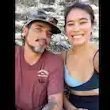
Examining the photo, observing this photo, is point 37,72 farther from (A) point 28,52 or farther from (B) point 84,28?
(B) point 84,28

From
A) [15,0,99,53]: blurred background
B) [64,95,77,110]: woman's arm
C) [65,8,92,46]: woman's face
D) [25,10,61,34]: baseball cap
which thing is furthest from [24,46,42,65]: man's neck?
[64,95,77,110]: woman's arm

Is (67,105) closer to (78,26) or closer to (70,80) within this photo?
(70,80)

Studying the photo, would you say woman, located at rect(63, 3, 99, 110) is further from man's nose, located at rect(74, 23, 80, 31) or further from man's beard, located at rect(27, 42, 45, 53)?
man's beard, located at rect(27, 42, 45, 53)

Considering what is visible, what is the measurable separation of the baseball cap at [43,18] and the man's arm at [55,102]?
2.74ft

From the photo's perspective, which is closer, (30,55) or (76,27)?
(76,27)

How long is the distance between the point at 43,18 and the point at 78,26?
47cm

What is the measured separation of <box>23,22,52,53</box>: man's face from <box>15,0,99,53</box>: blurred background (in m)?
0.08

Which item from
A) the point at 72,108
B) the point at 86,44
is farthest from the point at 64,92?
the point at 86,44

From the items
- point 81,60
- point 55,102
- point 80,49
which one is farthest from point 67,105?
point 80,49

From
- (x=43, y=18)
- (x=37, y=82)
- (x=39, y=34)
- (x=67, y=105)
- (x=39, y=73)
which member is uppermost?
(x=43, y=18)

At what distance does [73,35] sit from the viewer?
7062 mm

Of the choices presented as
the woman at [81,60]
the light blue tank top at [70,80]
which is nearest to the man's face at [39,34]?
the woman at [81,60]

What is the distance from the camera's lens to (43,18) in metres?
7.08
